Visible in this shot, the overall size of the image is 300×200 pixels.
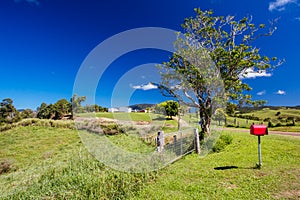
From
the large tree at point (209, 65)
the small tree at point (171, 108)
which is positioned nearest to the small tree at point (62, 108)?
the small tree at point (171, 108)

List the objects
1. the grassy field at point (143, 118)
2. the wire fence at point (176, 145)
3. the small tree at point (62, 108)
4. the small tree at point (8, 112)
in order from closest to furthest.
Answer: the wire fence at point (176, 145)
the grassy field at point (143, 118)
the small tree at point (8, 112)
the small tree at point (62, 108)

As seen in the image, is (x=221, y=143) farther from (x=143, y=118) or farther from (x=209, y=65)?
(x=143, y=118)

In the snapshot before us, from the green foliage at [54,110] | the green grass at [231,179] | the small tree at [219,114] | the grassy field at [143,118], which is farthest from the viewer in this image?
the green foliage at [54,110]

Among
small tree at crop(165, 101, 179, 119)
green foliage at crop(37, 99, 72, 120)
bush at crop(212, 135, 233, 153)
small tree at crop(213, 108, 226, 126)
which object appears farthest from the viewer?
green foliage at crop(37, 99, 72, 120)

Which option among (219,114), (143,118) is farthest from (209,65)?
(143,118)

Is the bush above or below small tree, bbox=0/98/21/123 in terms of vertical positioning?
below

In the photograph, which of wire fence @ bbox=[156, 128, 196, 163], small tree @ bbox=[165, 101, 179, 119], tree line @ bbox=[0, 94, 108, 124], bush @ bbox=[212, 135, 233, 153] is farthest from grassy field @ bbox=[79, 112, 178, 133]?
wire fence @ bbox=[156, 128, 196, 163]

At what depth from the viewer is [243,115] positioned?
27281 millimetres

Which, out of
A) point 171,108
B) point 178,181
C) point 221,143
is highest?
point 171,108

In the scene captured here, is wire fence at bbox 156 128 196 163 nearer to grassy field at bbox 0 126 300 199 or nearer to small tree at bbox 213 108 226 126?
grassy field at bbox 0 126 300 199

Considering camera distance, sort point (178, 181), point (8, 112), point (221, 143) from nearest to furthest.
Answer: point (178, 181) → point (221, 143) → point (8, 112)

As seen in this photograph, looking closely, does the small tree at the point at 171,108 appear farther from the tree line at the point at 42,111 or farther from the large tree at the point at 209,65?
the large tree at the point at 209,65

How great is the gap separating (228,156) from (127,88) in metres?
5.80

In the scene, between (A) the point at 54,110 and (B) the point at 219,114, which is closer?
(B) the point at 219,114
